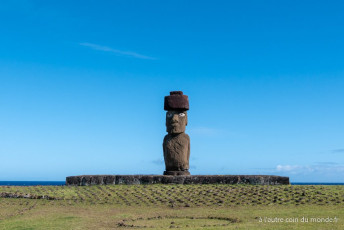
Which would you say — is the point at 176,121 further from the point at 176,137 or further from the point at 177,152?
the point at 177,152

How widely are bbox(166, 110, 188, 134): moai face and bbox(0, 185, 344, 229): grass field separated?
9.48 ft

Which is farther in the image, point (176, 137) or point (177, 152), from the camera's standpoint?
point (176, 137)

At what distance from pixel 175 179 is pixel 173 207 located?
334 centimetres

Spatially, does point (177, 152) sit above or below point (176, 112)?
below

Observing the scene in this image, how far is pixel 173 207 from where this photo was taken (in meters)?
11.8

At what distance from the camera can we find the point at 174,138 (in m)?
16.6

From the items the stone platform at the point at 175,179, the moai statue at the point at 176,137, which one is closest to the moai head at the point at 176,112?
the moai statue at the point at 176,137

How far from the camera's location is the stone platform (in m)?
14.7

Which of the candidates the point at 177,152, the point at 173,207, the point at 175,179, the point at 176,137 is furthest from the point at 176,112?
the point at 173,207

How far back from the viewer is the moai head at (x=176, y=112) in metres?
16.5

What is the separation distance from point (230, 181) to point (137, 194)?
12.1 ft

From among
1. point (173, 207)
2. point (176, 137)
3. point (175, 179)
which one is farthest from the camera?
point (176, 137)

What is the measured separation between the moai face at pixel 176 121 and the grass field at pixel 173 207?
9.48 feet

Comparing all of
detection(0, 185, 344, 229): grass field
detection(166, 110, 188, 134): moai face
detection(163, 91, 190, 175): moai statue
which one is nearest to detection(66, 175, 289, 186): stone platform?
detection(0, 185, 344, 229): grass field
